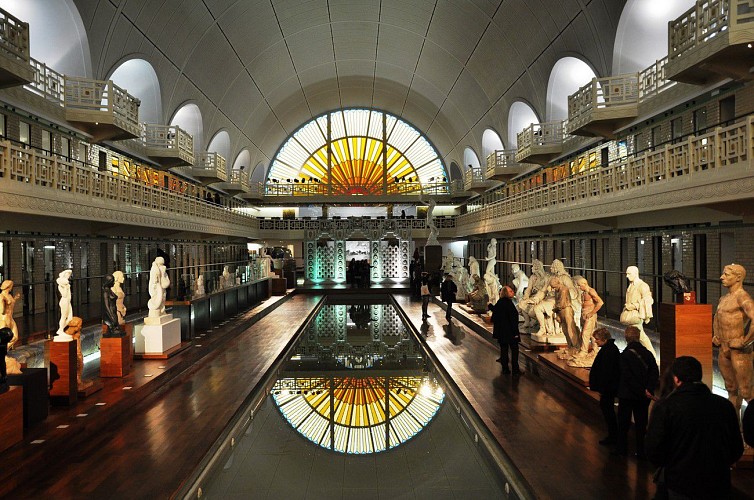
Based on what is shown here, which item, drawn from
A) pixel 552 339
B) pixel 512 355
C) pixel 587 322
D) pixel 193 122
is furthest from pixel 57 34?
pixel 587 322

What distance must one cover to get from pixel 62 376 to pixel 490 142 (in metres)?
33.9

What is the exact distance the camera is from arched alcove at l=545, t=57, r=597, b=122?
23.4 m

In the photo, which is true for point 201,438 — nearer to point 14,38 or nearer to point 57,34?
point 14,38

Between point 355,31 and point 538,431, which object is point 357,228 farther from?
point 538,431

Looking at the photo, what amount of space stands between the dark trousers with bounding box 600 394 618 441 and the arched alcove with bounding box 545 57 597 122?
18.7 meters

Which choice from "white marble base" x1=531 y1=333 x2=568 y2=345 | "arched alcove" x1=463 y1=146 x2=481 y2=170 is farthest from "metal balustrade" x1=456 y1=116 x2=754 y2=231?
"arched alcove" x1=463 y1=146 x2=481 y2=170

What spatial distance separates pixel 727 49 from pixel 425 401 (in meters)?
8.36

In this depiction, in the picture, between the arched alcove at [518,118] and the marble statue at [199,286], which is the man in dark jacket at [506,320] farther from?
the arched alcove at [518,118]

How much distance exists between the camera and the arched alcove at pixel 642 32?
17.0 metres

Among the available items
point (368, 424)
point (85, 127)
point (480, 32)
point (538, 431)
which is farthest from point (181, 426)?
point (480, 32)

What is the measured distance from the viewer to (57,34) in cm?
1798

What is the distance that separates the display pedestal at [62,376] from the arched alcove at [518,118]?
84.7 ft

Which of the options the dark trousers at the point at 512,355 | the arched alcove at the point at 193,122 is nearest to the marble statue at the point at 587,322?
the dark trousers at the point at 512,355

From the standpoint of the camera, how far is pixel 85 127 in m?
18.7
